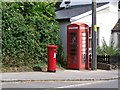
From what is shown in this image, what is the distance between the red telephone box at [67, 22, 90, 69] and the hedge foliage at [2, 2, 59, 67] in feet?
3.09

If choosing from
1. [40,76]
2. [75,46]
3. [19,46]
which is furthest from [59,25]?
[40,76]

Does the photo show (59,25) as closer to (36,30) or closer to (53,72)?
(36,30)

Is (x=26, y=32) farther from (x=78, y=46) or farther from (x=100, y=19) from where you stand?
(x=100, y=19)

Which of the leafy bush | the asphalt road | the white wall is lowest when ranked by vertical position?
the asphalt road

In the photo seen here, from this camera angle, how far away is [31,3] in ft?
64.7

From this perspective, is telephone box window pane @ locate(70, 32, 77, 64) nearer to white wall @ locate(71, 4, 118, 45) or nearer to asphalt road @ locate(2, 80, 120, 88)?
white wall @ locate(71, 4, 118, 45)

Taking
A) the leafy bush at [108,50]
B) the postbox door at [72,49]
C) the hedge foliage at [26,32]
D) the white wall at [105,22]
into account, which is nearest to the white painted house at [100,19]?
the white wall at [105,22]

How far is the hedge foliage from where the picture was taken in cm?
1820

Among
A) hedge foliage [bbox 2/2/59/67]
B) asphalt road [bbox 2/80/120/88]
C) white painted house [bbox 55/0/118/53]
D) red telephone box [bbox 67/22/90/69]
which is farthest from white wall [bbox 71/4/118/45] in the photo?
asphalt road [bbox 2/80/120/88]

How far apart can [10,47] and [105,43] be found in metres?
6.84

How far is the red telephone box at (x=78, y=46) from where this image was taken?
64.0 feet

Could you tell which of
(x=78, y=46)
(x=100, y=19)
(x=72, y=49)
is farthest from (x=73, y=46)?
(x=100, y=19)

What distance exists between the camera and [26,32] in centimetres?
1866

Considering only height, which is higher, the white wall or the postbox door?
the white wall
